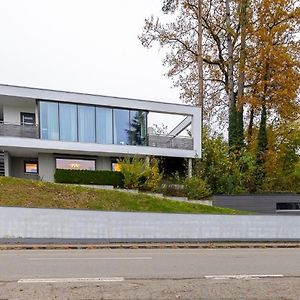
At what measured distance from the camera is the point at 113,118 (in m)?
27.0

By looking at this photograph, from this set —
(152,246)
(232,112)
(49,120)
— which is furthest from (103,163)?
(152,246)

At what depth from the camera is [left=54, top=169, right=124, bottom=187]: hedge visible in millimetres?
23562

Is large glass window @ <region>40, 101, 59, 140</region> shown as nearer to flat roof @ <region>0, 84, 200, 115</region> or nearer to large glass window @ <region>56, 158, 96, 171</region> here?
flat roof @ <region>0, 84, 200, 115</region>

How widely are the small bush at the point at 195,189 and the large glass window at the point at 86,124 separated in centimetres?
701

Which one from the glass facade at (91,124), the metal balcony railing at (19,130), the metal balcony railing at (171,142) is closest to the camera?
the metal balcony railing at (19,130)

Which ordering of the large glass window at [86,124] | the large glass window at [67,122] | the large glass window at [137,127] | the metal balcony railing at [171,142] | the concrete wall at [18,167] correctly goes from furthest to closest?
the concrete wall at [18,167] < the metal balcony railing at [171,142] < the large glass window at [137,127] < the large glass window at [86,124] < the large glass window at [67,122]

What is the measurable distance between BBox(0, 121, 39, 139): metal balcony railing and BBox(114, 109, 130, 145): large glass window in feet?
A: 17.3

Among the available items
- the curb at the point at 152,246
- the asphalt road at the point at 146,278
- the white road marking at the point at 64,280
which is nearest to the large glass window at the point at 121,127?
the curb at the point at 152,246

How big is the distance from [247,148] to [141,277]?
86.0 ft

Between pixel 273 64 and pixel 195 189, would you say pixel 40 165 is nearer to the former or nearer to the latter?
pixel 195 189

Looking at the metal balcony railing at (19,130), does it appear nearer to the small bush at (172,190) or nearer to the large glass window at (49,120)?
the large glass window at (49,120)

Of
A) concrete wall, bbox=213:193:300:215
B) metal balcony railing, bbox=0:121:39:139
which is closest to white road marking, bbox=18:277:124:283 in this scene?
concrete wall, bbox=213:193:300:215

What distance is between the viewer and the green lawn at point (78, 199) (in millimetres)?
18766

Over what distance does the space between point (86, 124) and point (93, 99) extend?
1777 millimetres
